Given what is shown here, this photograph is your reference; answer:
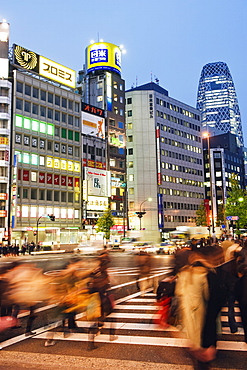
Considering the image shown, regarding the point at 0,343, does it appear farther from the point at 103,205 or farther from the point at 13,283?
the point at 103,205

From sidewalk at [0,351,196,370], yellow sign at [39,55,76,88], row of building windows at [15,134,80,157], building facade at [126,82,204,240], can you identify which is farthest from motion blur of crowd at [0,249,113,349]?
building facade at [126,82,204,240]

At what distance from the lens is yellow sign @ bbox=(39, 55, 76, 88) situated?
6600 centimetres

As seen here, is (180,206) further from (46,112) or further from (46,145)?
(46,112)

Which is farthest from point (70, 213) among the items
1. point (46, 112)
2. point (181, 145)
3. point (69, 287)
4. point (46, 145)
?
point (69, 287)

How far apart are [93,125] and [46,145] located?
14.4m

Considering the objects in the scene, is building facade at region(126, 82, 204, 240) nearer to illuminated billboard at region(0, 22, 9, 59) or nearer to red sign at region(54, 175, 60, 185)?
red sign at region(54, 175, 60, 185)

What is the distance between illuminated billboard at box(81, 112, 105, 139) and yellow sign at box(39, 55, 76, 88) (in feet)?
22.7

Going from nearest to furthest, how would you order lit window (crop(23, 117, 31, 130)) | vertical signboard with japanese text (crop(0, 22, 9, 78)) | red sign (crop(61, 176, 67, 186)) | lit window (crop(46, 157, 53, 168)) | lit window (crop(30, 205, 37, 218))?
lit window (crop(30, 205, 37, 218)) → vertical signboard with japanese text (crop(0, 22, 9, 78)) → lit window (crop(23, 117, 31, 130)) → lit window (crop(46, 157, 53, 168)) → red sign (crop(61, 176, 67, 186))

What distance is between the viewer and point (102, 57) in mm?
82938

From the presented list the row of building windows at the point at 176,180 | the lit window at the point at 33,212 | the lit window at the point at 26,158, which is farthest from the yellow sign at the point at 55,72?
the row of building windows at the point at 176,180

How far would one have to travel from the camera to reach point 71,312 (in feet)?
28.1

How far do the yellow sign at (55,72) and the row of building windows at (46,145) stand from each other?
39.6 ft

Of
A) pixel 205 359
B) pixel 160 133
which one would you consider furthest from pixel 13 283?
A: pixel 160 133

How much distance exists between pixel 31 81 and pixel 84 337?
60.6m
